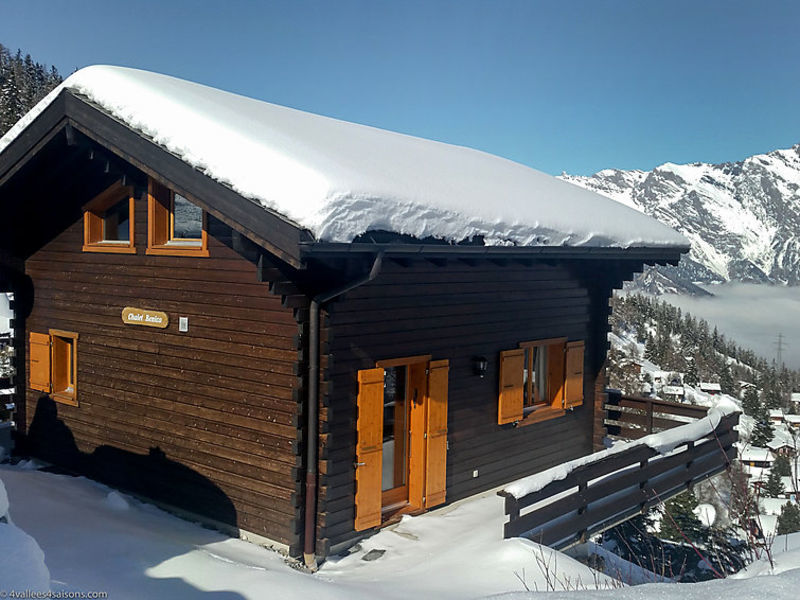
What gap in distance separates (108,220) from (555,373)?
641 centimetres

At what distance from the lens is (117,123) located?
719 centimetres

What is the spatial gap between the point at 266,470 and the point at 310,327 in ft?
5.26

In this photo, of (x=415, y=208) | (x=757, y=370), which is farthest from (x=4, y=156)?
(x=757, y=370)

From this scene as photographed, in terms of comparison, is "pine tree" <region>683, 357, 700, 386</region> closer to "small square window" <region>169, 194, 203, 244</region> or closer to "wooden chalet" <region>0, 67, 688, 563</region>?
"wooden chalet" <region>0, 67, 688, 563</region>

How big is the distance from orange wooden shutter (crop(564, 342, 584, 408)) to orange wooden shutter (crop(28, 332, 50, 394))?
7004mm

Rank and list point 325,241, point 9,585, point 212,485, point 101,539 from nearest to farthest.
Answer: point 9,585
point 325,241
point 101,539
point 212,485

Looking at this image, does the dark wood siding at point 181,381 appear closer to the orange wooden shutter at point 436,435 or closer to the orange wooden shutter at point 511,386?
the orange wooden shutter at point 436,435

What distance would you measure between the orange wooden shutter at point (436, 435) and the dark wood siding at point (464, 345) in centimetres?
20

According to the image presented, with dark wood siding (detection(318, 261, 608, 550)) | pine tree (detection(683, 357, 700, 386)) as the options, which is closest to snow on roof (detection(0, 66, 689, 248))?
dark wood siding (detection(318, 261, 608, 550))

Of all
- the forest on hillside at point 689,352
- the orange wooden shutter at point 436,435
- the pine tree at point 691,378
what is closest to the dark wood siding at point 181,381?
the orange wooden shutter at point 436,435

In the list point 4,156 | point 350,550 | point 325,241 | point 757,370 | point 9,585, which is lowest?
point 757,370

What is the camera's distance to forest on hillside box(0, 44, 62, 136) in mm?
48641

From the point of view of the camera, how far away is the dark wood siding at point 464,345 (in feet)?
23.6

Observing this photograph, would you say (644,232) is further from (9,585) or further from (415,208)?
(9,585)
